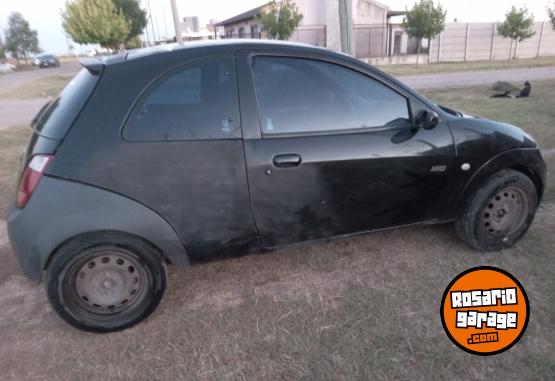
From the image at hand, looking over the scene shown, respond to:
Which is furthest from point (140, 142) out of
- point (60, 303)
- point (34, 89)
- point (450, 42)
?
point (450, 42)

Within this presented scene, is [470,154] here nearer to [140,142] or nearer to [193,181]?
[193,181]

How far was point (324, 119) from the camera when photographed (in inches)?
104

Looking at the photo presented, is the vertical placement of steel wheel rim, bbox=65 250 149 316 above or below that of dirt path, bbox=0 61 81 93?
below

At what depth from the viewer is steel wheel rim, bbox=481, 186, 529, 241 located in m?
3.15

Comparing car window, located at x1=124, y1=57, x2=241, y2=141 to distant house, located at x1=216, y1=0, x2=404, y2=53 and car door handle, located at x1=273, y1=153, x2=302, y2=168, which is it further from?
distant house, located at x1=216, y1=0, x2=404, y2=53

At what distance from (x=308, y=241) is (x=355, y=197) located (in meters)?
0.47

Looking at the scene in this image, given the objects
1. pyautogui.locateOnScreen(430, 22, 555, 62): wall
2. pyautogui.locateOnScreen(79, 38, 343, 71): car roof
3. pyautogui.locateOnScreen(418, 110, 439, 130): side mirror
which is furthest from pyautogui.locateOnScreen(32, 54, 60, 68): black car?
pyautogui.locateOnScreen(418, 110, 439, 130): side mirror

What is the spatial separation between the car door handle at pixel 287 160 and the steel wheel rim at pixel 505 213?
1.69 m

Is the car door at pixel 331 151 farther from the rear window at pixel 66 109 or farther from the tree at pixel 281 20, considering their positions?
the tree at pixel 281 20

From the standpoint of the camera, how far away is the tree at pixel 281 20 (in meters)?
23.5

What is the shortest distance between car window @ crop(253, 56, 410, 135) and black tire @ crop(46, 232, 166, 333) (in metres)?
1.16

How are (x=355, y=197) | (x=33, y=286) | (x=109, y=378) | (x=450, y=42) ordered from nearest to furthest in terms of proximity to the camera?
(x=109, y=378) < (x=355, y=197) < (x=33, y=286) < (x=450, y=42)

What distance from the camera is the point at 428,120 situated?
8.96ft

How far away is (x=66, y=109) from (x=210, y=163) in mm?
929
